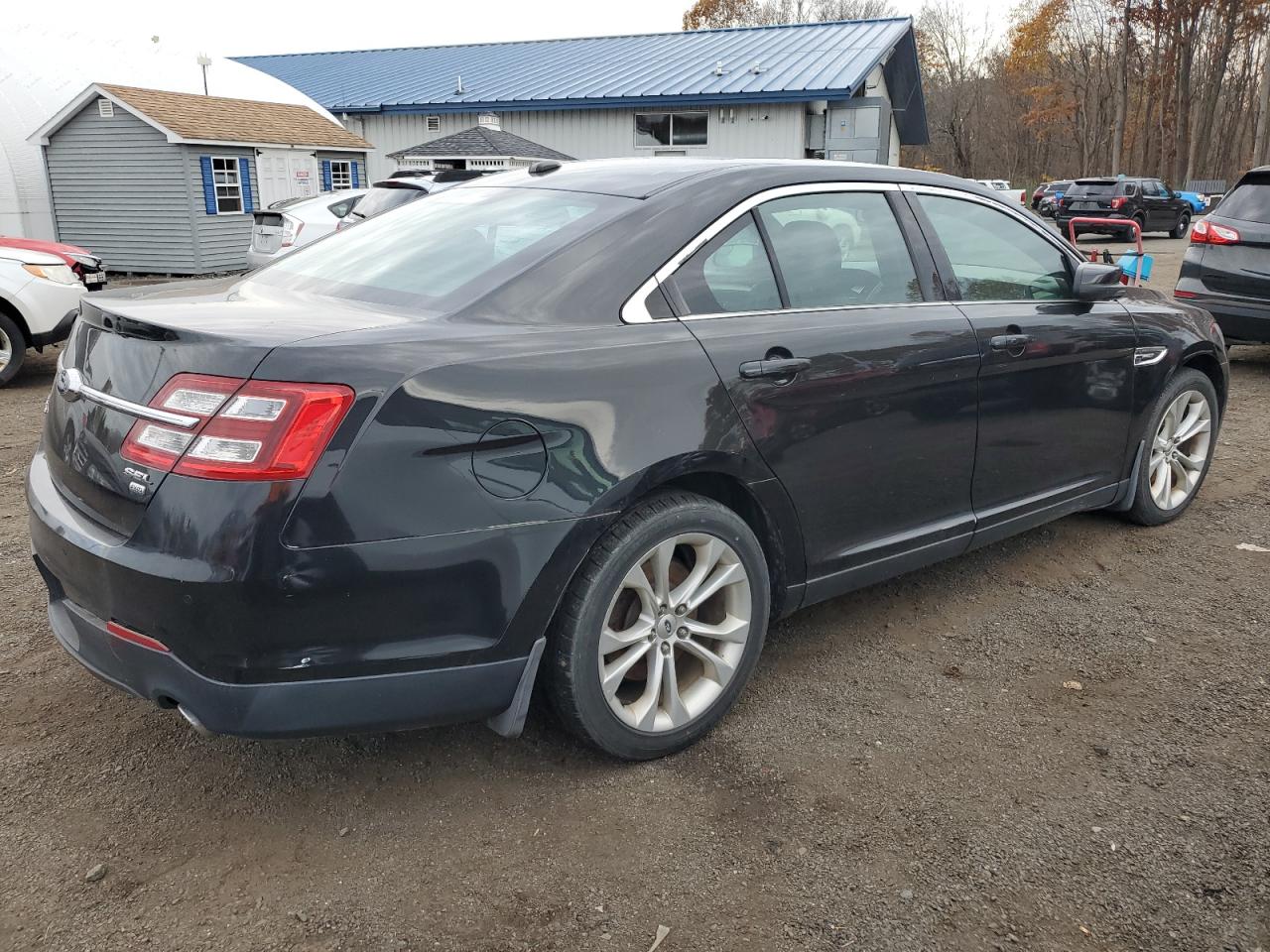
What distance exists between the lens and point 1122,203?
28.7 meters

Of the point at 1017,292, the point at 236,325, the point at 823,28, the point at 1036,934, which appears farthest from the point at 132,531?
the point at 823,28

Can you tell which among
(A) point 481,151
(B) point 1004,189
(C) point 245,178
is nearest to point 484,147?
(A) point 481,151

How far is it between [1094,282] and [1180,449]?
1.38 metres

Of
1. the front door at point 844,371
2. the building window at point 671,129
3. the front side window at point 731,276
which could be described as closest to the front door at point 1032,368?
the front door at point 844,371

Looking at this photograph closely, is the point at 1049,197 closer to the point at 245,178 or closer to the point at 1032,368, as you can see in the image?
the point at 245,178

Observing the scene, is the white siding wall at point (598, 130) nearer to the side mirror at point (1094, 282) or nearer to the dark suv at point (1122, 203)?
the dark suv at point (1122, 203)

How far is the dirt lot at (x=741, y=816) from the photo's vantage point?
2.29 m

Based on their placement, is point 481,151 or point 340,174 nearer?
point 481,151

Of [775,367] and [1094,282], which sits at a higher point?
[1094,282]

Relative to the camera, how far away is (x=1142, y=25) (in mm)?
48062

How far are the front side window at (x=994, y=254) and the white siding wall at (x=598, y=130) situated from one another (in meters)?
20.1

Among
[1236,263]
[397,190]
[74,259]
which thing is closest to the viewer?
[1236,263]

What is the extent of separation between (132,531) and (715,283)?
1.65 m

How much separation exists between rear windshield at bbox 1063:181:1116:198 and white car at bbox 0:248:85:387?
1072 inches
